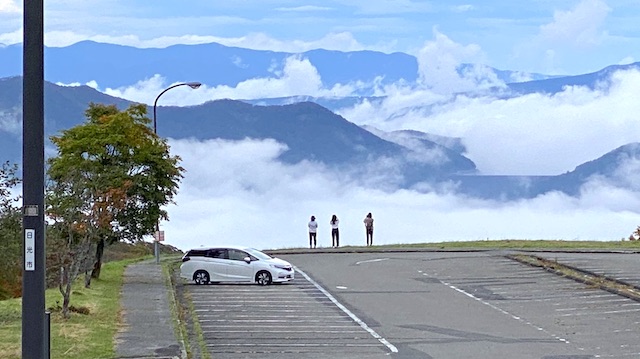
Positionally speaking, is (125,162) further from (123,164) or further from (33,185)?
(33,185)

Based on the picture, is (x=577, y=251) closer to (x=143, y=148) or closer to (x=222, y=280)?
(x=222, y=280)

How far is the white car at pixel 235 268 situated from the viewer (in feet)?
116

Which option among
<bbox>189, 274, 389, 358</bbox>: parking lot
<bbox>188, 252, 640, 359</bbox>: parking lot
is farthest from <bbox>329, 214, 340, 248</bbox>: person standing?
<bbox>189, 274, 389, 358</bbox>: parking lot

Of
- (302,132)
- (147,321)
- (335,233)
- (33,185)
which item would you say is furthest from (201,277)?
(302,132)

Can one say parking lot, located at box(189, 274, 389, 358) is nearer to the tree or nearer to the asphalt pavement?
the asphalt pavement

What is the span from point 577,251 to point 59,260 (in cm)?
2990

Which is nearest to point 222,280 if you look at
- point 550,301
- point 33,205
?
point 550,301

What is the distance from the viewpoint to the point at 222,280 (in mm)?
35531

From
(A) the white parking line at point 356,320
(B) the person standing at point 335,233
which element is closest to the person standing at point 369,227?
(B) the person standing at point 335,233

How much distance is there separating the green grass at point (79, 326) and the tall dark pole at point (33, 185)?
681cm

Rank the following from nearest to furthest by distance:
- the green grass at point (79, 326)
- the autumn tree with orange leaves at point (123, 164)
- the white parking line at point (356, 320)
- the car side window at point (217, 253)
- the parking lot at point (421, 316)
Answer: the green grass at point (79, 326) → the parking lot at point (421, 316) → the white parking line at point (356, 320) → the autumn tree with orange leaves at point (123, 164) → the car side window at point (217, 253)

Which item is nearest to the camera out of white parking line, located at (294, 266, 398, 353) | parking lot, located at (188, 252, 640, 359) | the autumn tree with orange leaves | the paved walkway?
the paved walkway

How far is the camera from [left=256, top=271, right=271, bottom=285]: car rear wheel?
35250mm

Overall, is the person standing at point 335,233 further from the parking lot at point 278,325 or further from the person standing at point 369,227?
the parking lot at point 278,325
